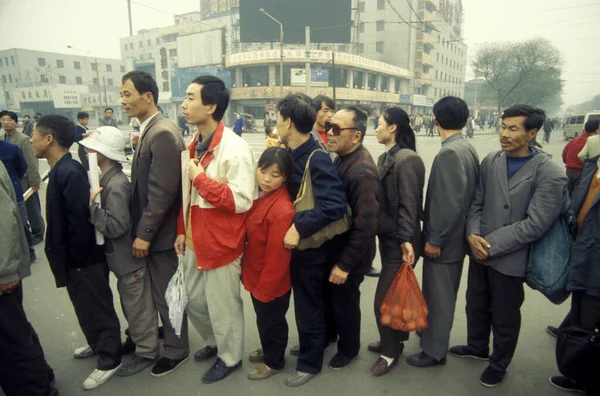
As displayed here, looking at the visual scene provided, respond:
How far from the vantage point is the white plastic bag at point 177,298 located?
258 centimetres

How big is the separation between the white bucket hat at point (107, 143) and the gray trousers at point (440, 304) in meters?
2.48

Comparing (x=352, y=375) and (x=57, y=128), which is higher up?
(x=57, y=128)

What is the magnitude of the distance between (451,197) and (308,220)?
107 cm

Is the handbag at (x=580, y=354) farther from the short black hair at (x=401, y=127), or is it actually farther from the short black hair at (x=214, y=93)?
the short black hair at (x=214, y=93)

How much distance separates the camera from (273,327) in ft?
8.66

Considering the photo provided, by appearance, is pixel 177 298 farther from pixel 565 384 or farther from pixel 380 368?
pixel 565 384

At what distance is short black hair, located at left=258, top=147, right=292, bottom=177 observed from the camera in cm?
239

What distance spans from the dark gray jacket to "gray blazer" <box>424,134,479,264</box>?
675mm

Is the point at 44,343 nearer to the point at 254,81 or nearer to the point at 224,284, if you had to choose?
the point at 224,284

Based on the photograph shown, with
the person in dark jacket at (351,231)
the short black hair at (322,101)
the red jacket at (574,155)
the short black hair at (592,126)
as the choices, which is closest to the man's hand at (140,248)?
the person in dark jacket at (351,231)

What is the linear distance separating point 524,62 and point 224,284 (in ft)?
155

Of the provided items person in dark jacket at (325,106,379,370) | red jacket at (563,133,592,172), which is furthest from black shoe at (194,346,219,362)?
red jacket at (563,133,592,172)

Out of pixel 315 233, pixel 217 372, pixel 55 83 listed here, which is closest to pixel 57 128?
pixel 315 233

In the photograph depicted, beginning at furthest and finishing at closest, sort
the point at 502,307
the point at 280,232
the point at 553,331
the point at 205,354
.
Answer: the point at 553,331, the point at 205,354, the point at 502,307, the point at 280,232
